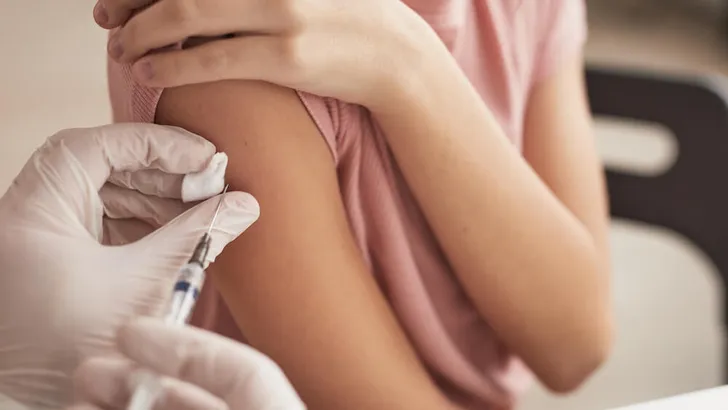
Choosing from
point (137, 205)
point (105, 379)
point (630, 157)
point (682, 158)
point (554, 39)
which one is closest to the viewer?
point (105, 379)

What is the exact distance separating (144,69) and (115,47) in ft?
0.14

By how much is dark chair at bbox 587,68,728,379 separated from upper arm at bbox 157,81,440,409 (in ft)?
2.23

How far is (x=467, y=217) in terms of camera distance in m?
0.67

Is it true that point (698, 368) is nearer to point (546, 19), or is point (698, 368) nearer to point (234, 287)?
point (546, 19)

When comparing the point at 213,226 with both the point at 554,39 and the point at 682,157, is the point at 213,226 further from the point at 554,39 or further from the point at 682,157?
the point at 682,157

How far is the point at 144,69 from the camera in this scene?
0.55m

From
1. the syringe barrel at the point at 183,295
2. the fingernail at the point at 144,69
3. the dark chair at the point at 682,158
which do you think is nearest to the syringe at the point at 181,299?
the syringe barrel at the point at 183,295

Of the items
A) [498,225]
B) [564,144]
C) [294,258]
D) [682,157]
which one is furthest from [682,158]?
[294,258]

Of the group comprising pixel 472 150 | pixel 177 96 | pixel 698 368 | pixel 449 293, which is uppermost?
pixel 177 96

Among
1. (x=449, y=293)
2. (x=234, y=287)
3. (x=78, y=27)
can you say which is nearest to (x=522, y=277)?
(x=449, y=293)

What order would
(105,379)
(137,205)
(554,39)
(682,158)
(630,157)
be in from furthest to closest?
1. (630,157)
2. (682,158)
3. (554,39)
4. (137,205)
5. (105,379)

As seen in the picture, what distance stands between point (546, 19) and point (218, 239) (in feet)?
1.42

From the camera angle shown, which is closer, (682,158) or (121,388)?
(121,388)

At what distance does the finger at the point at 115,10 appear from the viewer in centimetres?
57
